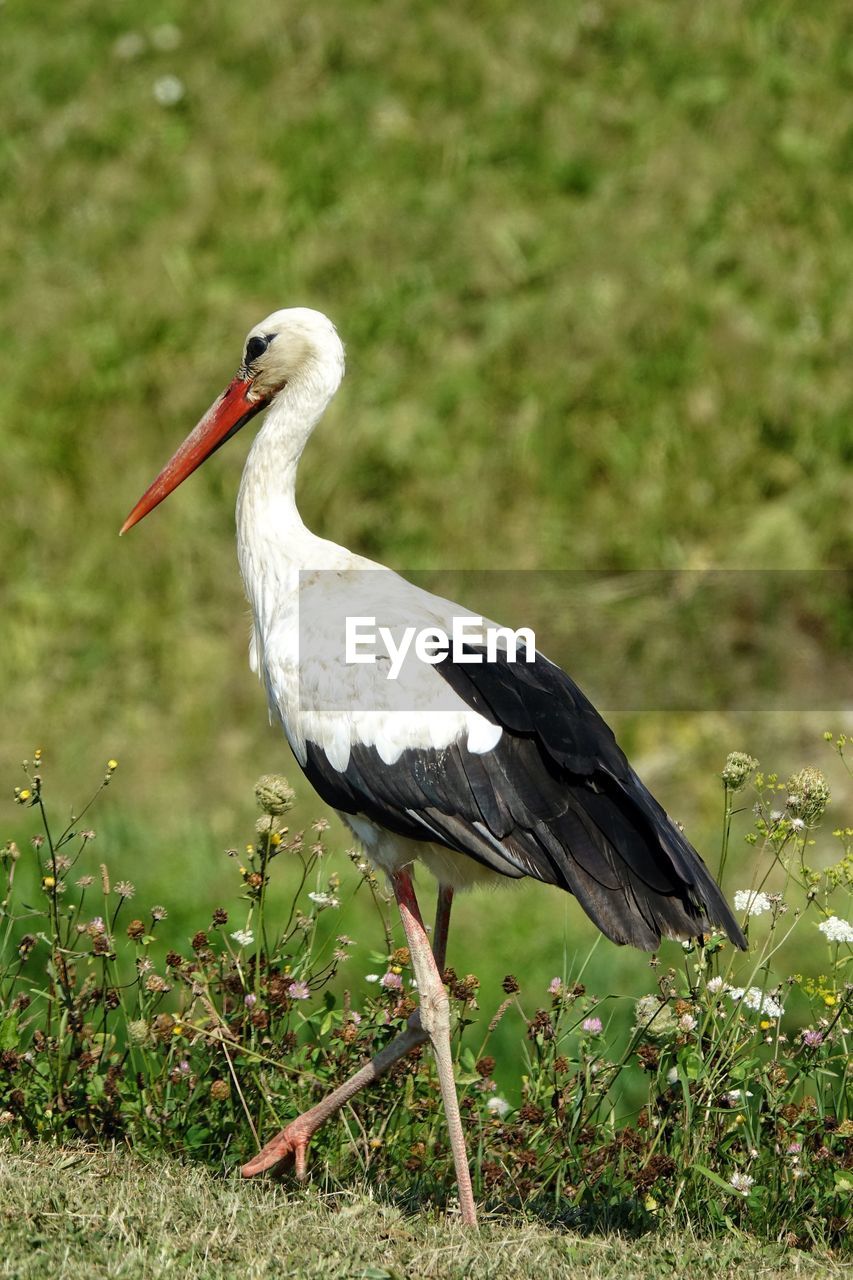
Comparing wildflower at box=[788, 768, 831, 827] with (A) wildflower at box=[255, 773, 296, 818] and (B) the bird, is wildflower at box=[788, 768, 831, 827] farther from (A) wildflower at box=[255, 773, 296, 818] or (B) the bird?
(A) wildflower at box=[255, 773, 296, 818]

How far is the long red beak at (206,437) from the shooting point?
5.00 meters

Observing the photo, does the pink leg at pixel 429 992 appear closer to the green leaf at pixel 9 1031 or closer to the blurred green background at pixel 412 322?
the green leaf at pixel 9 1031

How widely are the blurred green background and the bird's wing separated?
3.00 metres

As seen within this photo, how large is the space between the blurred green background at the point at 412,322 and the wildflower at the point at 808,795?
3.26 metres

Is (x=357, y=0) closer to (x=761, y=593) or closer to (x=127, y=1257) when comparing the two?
(x=761, y=593)

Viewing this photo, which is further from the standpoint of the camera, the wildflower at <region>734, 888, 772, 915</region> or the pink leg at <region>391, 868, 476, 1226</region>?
the pink leg at <region>391, 868, 476, 1226</region>

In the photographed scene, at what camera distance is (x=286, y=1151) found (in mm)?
4047

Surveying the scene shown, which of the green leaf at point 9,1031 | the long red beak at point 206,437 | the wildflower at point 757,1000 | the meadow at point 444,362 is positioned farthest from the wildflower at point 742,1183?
the meadow at point 444,362

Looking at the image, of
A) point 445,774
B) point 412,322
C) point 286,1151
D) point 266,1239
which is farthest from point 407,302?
point 266,1239

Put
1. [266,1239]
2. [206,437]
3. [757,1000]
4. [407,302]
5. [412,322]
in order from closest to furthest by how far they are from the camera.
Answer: [266,1239]
[757,1000]
[206,437]
[412,322]
[407,302]

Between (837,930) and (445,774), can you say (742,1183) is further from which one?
(445,774)

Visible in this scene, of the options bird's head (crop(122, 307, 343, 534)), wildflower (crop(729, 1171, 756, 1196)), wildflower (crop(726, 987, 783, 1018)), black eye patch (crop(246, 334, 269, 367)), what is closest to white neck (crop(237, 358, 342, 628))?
bird's head (crop(122, 307, 343, 534))

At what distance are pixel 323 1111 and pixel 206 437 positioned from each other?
2037 millimetres

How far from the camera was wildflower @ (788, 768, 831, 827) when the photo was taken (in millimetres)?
3799
